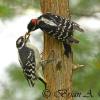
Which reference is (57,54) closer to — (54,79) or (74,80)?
(54,79)

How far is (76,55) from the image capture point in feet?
21.8

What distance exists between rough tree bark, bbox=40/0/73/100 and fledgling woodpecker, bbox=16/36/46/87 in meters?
0.11

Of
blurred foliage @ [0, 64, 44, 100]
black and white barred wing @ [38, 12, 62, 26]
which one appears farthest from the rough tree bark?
blurred foliage @ [0, 64, 44, 100]

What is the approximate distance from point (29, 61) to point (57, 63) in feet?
1.25

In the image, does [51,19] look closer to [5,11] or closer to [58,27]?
[58,27]

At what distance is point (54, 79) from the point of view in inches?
221

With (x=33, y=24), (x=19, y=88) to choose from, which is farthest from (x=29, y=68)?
(x=19, y=88)

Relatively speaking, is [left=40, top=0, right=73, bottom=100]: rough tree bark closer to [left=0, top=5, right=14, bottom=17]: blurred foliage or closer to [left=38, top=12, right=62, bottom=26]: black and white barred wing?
[left=38, top=12, right=62, bottom=26]: black and white barred wing

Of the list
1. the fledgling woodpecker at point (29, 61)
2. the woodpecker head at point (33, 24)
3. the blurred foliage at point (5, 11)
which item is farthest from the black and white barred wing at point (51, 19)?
the blurred foliage at point (5, 11)

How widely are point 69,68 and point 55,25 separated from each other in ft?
1.38

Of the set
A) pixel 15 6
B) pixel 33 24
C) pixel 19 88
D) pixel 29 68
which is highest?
pixel 33 24

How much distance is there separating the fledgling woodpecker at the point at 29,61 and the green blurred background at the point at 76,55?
653mm

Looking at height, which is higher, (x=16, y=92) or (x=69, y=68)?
(x=69, y=68)

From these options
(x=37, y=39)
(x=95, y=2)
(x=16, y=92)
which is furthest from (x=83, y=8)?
(x=16, y=92)
